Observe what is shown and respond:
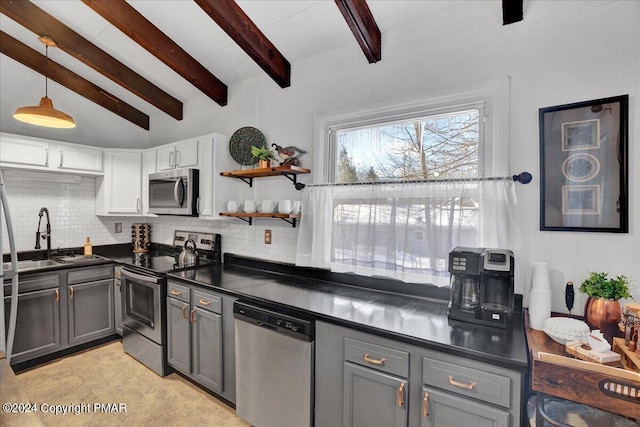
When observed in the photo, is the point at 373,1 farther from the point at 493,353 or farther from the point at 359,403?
the point at 359,403

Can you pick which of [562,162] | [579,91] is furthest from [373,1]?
[562,162]

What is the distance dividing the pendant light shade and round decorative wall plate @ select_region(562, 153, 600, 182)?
3474mm

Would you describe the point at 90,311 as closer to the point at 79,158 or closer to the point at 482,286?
the point at 79,158

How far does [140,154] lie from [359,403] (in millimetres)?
3602

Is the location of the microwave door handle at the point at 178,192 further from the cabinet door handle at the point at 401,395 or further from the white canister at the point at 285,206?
the cabinet door handle at the point at 401,395

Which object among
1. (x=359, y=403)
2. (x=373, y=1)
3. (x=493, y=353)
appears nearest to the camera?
(x=493, y=353)

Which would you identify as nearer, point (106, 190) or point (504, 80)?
point (504, 80)

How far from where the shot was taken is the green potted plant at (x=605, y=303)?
54.1 inches

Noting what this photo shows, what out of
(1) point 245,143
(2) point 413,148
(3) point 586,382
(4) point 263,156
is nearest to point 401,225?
(2) point 413,148

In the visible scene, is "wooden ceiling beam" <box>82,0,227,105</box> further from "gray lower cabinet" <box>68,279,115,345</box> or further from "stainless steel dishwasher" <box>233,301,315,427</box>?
"gray lower cabinet" <box>68,279,115,345</box>

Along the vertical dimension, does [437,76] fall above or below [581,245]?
above

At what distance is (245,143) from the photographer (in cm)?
299

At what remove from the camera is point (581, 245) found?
163cm

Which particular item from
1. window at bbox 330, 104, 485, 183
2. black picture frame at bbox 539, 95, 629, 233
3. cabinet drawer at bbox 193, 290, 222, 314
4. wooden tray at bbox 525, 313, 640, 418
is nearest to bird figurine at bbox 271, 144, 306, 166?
window at bbox 330, 104, 485, 183
